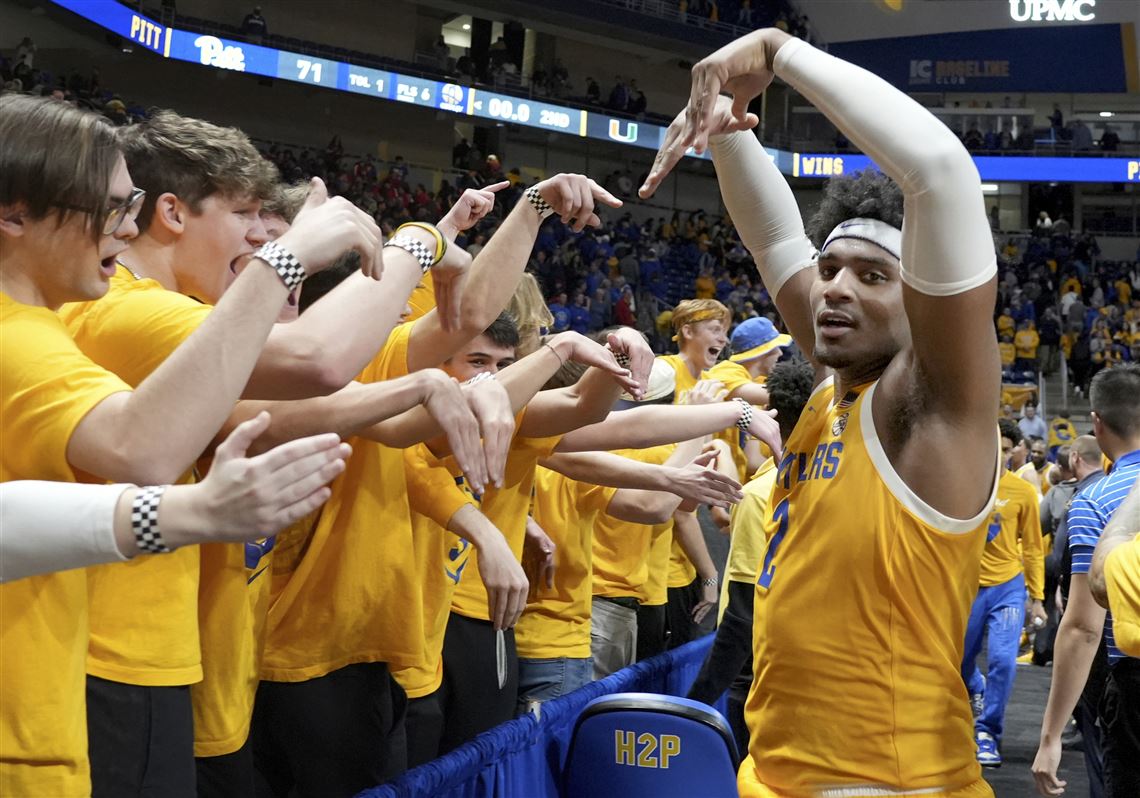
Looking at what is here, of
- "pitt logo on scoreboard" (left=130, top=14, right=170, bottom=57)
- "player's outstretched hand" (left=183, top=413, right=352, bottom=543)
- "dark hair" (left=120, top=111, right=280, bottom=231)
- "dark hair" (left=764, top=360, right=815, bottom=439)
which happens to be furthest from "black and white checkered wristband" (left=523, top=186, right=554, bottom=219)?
"pitt logo on scoreboard" (left=130, top=14, right=170, bottom=57)

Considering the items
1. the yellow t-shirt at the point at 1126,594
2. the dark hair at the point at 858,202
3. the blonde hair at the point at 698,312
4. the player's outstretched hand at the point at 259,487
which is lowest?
the yellow t-shirt at the point at 1126,594

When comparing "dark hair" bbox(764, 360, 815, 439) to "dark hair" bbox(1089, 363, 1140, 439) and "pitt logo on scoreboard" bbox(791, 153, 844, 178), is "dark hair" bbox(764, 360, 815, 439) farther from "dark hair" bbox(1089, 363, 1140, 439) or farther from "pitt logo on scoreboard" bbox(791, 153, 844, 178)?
"pitt logo on scoreboard" bbox(791, 153, 844, 178)

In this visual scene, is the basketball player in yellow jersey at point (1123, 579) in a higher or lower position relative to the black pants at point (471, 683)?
higher

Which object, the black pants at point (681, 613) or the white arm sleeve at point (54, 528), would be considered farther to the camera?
the black pants at point (681, 613)

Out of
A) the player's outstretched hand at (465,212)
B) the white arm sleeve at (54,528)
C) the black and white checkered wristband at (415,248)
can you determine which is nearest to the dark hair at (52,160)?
the white arm sleeve at (54,528)

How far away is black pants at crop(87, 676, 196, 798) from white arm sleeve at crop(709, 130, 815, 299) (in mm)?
1718

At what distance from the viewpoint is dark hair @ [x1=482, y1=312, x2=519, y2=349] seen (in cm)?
A: 365

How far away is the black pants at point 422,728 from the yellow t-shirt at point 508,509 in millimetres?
472

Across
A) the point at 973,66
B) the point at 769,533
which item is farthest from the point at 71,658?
the point at 973,66

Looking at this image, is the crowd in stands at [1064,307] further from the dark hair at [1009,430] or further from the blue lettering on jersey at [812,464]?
the blue lettering on jersey at [812,464]

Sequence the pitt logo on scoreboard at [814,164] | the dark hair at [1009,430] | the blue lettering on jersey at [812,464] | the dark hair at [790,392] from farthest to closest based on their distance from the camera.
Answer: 1. the pitt logo on scoreboard at [814,164]
2. the dark hair at [1009,430]
3. the dark hair at [790,392]
4. the blue lettering on jersey at [812,464]

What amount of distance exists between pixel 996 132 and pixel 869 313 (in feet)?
94.1

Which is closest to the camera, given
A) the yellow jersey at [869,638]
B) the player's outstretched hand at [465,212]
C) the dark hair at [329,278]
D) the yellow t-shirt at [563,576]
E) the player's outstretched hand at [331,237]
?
the player's outstretched hand at [331,237]

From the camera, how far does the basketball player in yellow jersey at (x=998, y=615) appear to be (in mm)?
7359
